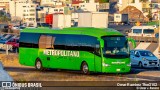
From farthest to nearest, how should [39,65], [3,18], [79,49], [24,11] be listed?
[24,11] < [3,18] < [39,65] < [79,49]

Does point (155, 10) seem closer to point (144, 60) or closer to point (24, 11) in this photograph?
point (24, 11)

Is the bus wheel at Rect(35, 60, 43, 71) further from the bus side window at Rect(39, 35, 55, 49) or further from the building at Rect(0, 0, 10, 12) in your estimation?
the building at Rect(0, 0, 10, 12)

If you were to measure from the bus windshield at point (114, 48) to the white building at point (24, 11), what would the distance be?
11931 centimetres

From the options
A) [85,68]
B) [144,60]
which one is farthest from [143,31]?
[85,68]

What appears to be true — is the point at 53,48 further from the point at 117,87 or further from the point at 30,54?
the point at 117,87

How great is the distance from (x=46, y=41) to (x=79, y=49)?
2979 millimetres

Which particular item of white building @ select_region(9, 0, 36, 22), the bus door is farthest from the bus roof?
white building @ select_region(9, 0, 36, 22)

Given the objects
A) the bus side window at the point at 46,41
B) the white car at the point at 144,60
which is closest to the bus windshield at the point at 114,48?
the bus side window at the point at 46,41

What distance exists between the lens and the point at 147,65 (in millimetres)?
36875

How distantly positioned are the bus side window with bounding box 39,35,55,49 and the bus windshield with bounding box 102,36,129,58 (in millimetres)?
3957

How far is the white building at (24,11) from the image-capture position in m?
151

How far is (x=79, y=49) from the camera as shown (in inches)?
1133

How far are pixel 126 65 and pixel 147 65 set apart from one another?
9106 millimetres

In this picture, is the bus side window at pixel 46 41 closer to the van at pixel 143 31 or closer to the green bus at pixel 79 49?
the green bus at pixel 79 49
